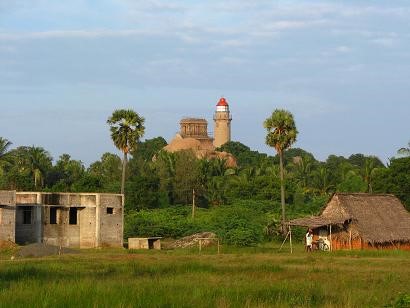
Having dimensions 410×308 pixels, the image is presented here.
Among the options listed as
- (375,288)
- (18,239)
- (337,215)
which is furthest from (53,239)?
(375,288)

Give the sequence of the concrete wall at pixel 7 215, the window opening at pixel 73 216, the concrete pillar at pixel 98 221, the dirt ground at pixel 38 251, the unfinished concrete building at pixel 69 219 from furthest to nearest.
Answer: the window opening at pixel 73 216 → the concrete pillar at pixel 98 221 → the unfinished concrete building at pixel 69 219 → the concrete wall at pixel 7 215 → the dirt ground at pixel 38 251

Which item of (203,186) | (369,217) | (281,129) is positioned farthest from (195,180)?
(369,217)

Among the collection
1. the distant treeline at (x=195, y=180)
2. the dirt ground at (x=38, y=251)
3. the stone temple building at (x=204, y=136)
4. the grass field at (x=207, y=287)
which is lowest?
the grass field at (x=207, y=287)

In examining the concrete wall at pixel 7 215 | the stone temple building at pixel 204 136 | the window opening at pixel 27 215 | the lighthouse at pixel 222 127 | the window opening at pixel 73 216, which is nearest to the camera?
the concrete wall at pixel 7 215

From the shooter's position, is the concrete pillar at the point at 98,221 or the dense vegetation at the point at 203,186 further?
the dense vegetation at the point at 203,186

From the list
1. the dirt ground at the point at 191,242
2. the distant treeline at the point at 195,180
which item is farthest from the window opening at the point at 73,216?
the distant treeline at the point at 195,180

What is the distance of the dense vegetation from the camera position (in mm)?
62125

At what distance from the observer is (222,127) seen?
145375 millimetres

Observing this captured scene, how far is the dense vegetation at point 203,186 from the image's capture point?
62.1 meters

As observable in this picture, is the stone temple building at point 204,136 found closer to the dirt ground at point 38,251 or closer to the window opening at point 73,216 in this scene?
the window opening at point 73,216

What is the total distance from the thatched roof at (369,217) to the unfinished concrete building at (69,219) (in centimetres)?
1397

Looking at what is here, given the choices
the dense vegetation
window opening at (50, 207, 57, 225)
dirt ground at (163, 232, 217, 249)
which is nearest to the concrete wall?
window opening at (50, 207, 57, 225)

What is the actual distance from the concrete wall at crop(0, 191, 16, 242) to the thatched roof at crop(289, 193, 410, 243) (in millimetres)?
17021

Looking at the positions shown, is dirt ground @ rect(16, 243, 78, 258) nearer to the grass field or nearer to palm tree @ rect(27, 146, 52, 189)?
the grass field
